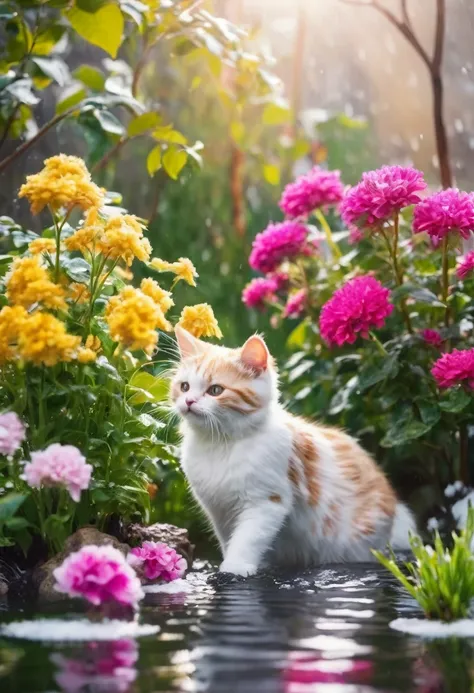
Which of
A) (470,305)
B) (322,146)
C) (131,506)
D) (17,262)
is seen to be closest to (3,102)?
(17,262)

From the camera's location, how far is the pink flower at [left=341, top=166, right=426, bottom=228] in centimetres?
271

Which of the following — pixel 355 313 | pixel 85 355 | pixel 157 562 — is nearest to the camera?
pixel 85 355

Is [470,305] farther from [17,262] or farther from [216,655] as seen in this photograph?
[216,655]

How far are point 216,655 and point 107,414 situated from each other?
2.83 ft

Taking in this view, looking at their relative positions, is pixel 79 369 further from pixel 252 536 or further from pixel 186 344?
pixel 252 536

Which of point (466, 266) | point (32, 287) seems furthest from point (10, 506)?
point (466, 266)

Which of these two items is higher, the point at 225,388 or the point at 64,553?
the point at 225,388

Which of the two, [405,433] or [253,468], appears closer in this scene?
[253,468]

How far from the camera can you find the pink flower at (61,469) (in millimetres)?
2033

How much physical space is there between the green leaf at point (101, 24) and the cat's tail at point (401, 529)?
149 centimetres

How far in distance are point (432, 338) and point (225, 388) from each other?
782mm

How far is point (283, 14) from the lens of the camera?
17.7 ft

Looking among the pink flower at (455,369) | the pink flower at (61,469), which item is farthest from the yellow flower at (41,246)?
the pink flower at (455,369)

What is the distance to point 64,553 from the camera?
7.41 feet
